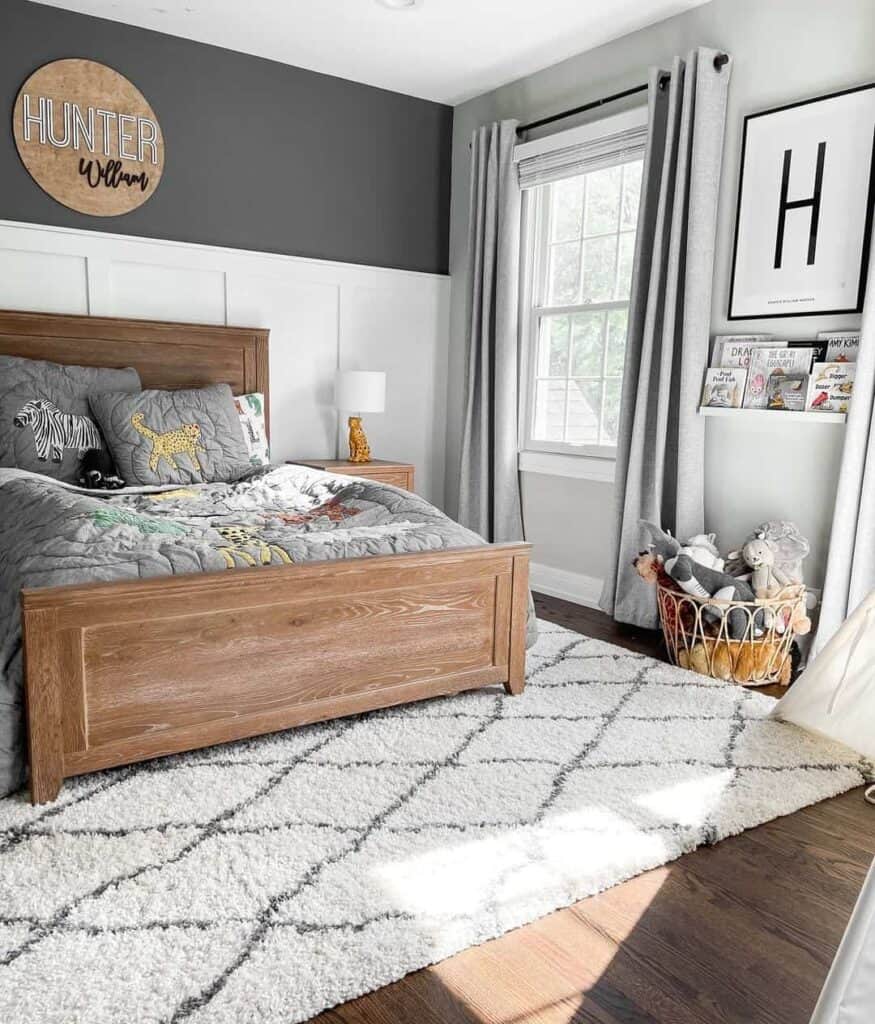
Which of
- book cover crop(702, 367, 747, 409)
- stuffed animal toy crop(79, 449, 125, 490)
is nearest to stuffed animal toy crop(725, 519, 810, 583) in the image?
book cover crop(702, 367, 747, 409)

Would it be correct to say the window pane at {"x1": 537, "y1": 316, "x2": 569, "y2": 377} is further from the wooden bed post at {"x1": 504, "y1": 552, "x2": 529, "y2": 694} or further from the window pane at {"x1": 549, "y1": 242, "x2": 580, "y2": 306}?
the wooden bed post at {"x1": 504, "y1": 552, "x2": 529, "y2": 694}

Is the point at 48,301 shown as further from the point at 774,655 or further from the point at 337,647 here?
the point at 774,655

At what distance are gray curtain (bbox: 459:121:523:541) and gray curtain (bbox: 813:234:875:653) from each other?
1.80 meters

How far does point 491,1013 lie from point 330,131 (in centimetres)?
416

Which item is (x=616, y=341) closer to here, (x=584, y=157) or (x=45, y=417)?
(x=584, y=157)

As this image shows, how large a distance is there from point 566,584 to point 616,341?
121 cm

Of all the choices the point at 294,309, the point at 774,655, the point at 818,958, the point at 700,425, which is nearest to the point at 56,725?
the point at 818,958

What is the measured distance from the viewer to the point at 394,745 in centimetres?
238

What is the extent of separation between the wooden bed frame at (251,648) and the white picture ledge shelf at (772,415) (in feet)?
3.70

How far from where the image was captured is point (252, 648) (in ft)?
7.41

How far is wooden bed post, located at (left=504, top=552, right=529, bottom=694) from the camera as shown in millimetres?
2742

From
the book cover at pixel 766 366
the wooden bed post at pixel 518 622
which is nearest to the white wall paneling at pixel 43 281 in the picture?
the wooden bed post at pixel 518 622

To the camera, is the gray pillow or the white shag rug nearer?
the white shag rug

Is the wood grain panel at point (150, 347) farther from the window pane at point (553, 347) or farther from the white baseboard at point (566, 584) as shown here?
the white baseboard at point (566, 584)
